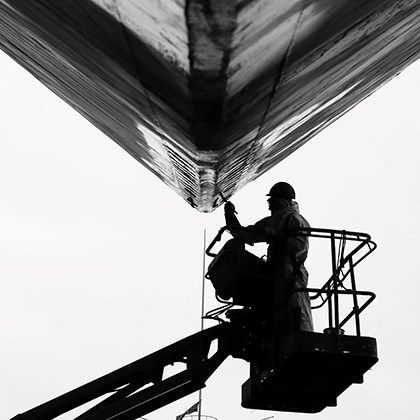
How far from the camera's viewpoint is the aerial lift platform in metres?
7.84

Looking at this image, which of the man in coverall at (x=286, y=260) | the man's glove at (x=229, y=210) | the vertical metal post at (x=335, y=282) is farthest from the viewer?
the man's glove at (x=229, y=210)

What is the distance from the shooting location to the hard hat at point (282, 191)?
28.8 feet

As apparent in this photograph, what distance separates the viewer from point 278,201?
8.75m

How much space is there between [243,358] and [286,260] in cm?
128

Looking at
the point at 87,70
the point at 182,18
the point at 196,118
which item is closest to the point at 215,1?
the point at 182,18

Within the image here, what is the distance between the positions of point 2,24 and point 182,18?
15.5 feet

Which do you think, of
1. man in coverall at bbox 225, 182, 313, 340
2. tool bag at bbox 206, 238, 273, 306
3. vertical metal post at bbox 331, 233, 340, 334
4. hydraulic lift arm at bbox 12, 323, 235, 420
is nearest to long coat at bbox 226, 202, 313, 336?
man in coverall at bbox 225, 182, 313, 340

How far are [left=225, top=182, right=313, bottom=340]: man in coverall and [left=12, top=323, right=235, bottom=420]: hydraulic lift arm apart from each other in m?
0.91

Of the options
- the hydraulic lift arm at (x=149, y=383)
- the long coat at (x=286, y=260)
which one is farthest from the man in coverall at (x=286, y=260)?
the hydraulic lift arm at (x=149, y=383)

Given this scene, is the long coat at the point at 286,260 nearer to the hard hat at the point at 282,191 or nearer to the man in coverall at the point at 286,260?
the man in coverall at the point at 286,260

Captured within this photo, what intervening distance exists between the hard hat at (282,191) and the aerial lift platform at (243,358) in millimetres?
782

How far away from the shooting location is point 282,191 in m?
8.78

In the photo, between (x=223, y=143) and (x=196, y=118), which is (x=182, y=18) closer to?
(x=196, y=118)

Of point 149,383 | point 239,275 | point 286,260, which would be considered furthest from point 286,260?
point 149,383
